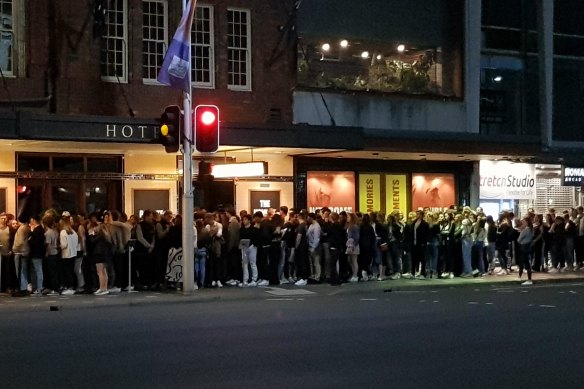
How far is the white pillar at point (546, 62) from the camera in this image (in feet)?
105

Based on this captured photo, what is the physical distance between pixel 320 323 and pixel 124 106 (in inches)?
478

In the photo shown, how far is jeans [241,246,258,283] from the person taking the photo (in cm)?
2208

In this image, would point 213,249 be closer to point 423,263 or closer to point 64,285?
point 64,285

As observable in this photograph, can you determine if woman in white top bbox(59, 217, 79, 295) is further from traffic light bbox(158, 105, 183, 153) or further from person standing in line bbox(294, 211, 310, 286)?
person standing in line bbox(294, 211, 310, 286)

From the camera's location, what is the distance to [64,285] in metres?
20.3

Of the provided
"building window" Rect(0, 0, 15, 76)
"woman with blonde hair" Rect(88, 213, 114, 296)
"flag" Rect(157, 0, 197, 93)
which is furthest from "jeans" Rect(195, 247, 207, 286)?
"building window" Rect(0, 0, 15, 76)

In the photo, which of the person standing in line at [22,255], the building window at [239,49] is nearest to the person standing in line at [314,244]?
the building window at [239,49]

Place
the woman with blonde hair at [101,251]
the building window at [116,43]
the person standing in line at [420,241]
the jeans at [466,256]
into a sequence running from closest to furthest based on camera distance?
the woman with blonde hair at [101,251], the person standing in line at [420,241], the building window at [116,43], the jeans at [466,256]

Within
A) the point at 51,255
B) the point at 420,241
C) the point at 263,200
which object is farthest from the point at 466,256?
the point at 51,255

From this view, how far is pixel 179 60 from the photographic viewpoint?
19594mm

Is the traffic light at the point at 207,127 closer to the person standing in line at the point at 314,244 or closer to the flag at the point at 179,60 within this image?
the flag at the point at 179,60

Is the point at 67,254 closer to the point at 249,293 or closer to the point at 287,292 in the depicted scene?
the point at 249,293

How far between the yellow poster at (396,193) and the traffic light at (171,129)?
37.9 feet

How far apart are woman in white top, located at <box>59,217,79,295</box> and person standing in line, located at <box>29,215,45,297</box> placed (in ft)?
1.38
